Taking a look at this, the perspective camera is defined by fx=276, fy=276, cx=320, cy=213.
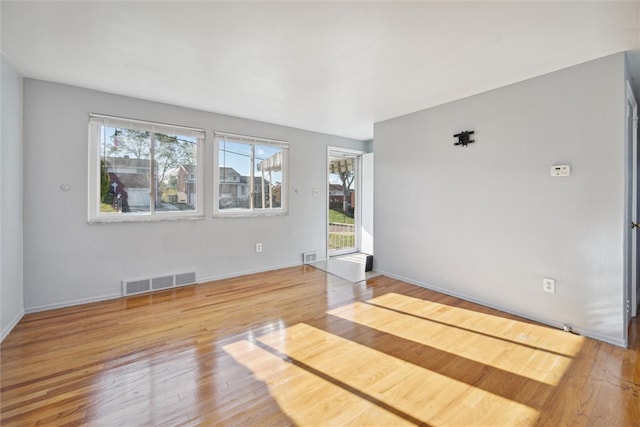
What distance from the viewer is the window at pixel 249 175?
4176 mm

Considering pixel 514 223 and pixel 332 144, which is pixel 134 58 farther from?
pixel 514 223

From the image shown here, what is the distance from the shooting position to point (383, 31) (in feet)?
6.70

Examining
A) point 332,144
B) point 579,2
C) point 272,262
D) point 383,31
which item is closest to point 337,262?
point 272,262

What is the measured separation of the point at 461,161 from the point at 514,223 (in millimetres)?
937

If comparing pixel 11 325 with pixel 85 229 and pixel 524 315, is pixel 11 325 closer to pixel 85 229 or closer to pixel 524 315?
pixel 85 229

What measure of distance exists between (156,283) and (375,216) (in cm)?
329

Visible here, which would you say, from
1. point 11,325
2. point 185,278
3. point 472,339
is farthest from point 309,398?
point 11,325

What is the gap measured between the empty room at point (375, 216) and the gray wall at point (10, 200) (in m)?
0.03

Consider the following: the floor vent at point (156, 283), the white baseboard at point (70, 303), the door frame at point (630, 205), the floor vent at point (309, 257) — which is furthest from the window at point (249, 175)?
the door frame at point (630, 205)

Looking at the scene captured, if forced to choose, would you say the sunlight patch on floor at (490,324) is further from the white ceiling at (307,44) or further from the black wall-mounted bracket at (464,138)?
the white ceiling at (307,44)

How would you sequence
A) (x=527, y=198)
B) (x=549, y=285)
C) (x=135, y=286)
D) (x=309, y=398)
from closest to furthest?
(x=309, y=398), (x=549, y=285), (x=527, y=198), (x=135, y=286)

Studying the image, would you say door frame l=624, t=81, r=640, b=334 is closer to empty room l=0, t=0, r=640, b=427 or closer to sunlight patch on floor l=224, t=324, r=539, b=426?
empty room l=0, t=0, r=640, b=427

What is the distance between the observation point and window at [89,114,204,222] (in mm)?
3248

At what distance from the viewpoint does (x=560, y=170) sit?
259cm
